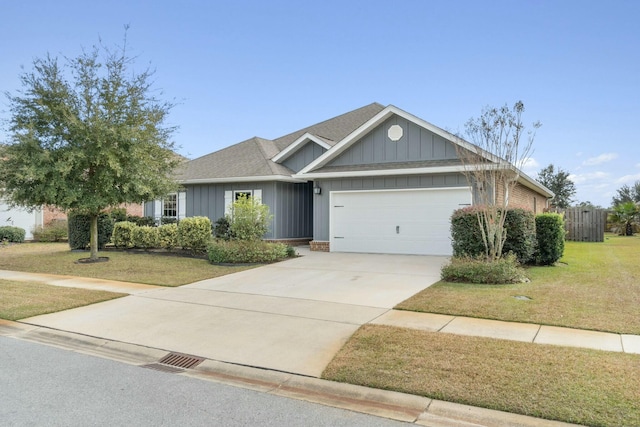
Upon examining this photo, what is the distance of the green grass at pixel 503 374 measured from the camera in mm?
3713

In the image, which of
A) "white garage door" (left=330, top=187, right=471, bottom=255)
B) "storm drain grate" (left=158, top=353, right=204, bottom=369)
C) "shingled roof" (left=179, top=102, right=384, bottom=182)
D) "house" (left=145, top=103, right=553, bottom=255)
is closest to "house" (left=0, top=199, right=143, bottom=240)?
"shingled roof" (left=179, top=102, right=384, bottom=182)

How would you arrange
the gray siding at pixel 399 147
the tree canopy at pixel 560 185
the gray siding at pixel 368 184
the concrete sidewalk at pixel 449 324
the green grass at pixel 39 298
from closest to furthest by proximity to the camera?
the concrete sidewalk at pixel 449 324 < the green grass at pixel 39 298 < the gray siding at pixel 368 184 < the gray siding at pixel 399 147 < the tree canopy at pixel 560 185

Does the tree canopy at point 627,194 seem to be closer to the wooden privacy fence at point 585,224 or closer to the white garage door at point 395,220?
the wooden privacy fence at point 585,224

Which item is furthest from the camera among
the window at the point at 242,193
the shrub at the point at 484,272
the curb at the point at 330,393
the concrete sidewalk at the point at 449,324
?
the window at the point at 242,193

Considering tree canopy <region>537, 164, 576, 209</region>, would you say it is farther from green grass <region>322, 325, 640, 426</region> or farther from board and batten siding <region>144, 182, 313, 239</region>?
green grass <region>322, 325, 640, 426</region>

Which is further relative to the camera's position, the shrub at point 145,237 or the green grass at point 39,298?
the shrub at point 145,237

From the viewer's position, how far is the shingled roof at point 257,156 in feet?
60.9

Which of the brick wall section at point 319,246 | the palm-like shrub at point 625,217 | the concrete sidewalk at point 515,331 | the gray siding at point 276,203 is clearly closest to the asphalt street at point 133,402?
the concrete sidewalk at point 515,331

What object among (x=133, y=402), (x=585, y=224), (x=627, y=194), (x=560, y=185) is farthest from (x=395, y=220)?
(x=627, y=194)

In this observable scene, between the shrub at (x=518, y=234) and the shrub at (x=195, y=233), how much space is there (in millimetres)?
9796

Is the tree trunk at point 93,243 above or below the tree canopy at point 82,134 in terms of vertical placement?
below

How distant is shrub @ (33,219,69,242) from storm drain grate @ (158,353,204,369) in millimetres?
21315

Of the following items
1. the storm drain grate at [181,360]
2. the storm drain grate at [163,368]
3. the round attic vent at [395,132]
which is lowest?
the storm drain grate at [163,368]

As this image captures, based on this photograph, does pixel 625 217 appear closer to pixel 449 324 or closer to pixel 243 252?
pixel 243 252
